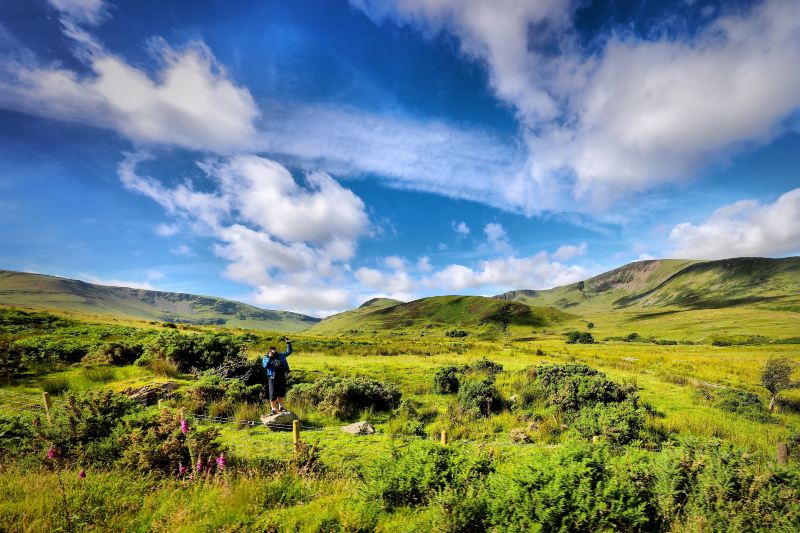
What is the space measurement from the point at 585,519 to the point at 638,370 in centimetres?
2999

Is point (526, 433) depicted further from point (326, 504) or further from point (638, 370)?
point (638, 370)

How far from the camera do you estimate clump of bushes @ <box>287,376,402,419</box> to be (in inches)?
595

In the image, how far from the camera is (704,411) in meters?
16.5

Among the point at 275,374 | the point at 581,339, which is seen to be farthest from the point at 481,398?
the point at 581,339

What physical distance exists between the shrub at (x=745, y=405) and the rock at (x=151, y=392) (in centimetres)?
2603

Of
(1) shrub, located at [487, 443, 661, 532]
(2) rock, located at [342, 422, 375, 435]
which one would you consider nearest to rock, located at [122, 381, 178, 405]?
(2) rock, located at [342, 422, 375, 435]

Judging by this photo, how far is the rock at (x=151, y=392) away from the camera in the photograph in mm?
13363

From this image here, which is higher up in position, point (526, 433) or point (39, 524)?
point (39, 524)

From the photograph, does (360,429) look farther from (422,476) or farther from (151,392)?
(151,392)

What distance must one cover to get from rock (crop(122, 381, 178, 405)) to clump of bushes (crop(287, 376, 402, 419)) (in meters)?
5.02

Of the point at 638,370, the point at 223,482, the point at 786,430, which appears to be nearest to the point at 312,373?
the point at 223,482

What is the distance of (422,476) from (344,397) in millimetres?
9284

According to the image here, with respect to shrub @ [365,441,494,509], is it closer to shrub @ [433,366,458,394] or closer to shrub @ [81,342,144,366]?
shrub @ [433,366,458,394]

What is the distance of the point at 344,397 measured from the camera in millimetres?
15555
